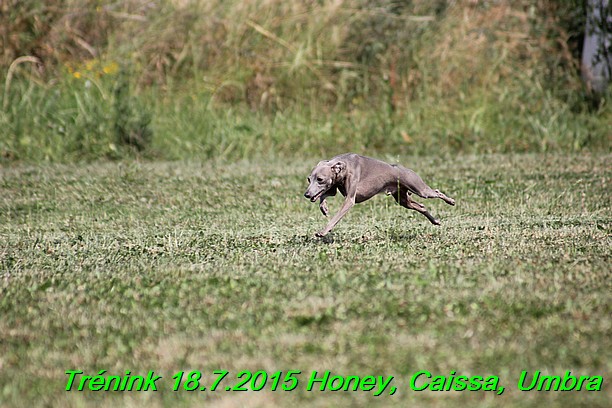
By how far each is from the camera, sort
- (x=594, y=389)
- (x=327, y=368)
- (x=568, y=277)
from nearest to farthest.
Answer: (x=594, y=389), (x=327, y=368), (x=568, y=277)

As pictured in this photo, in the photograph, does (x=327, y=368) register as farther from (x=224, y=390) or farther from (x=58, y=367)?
(x=58, y=367)

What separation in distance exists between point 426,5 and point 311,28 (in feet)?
5.62

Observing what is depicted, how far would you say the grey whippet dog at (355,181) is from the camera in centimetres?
555

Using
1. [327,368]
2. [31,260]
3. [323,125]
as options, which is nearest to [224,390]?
[327,368]

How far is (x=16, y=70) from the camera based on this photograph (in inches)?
477

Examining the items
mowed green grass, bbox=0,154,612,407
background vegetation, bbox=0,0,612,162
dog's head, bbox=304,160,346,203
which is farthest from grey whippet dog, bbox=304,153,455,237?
background vegetation, bbox=0,0,612,162

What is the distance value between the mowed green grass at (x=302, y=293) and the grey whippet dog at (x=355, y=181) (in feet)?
1.13

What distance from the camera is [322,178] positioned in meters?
5.53

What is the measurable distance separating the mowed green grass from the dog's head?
Result: 1.33ft

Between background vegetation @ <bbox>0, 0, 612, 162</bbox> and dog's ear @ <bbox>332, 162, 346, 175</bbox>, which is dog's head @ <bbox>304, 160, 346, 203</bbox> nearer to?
dog's ear @ <bbox>332, 162, 346, 175</bbox>

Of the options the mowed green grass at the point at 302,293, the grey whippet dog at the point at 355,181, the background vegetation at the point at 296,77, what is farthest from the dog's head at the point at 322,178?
the background vegetation at the point at 296,77

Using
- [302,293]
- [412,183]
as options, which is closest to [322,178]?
[412,183]

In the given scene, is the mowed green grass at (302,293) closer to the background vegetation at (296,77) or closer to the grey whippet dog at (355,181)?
the grey whippet dog at (355,181)

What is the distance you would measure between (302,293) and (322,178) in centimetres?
106
